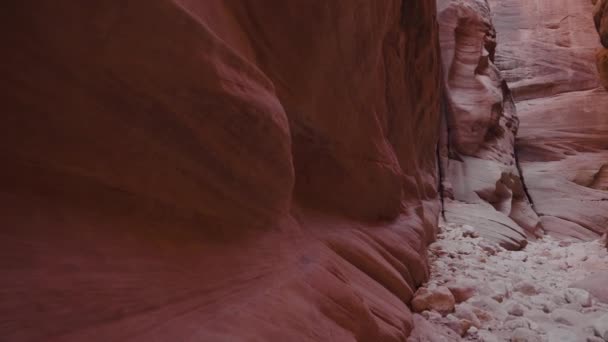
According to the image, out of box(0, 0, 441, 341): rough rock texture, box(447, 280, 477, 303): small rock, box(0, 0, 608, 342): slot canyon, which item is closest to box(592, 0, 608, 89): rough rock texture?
box(0, 0, 608, 342): slot canyon

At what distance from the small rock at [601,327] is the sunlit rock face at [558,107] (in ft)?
28.9

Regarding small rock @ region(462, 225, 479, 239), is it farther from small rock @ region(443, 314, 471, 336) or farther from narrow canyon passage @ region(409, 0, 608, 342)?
small rock @ region(443, 314, 471, 336)

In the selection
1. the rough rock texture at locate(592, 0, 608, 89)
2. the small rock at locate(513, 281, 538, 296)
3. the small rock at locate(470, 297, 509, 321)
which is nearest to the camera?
the small rock at locate(470, 297, 509, 321)

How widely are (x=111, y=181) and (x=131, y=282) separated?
382 mm

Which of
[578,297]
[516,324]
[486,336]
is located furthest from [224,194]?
[578,297]

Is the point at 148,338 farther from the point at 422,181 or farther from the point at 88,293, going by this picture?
the point at 422,181

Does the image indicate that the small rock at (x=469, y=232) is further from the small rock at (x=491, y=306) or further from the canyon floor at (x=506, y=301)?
the small rock at (x=491, y=306)

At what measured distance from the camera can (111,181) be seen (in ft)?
5.01

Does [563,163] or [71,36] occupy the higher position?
[71,36]

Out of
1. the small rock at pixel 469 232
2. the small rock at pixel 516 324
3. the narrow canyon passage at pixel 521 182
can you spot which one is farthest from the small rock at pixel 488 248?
the small rock at pixel 516 324

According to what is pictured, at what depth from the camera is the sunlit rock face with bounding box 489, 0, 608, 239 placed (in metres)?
12.1

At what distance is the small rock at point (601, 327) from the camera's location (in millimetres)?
3074

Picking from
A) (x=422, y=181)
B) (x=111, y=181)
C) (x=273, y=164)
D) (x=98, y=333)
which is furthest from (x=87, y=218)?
(x=422, y=181)

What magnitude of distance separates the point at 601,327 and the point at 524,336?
29.3 inches
